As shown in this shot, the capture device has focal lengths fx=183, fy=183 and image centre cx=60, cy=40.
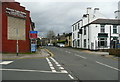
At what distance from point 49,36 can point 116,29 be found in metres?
97.2

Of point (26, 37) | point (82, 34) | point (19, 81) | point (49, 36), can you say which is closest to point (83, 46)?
point (82, 34)

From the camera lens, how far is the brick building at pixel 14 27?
24141mm

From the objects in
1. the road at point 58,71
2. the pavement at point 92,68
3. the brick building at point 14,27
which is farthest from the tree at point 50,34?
the road at point 58,71

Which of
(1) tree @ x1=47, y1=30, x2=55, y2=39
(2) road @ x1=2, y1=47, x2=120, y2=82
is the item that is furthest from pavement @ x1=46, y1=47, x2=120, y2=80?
(1) tree @ x1=47, y1=30, x2=55, y2=39

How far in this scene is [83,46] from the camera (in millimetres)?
49344

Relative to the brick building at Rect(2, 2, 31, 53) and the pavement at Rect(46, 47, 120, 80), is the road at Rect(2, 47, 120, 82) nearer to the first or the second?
the pavement at Rect(46, 47, 120, 80)

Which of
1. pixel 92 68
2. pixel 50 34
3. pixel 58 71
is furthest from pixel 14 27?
pixel 50 34

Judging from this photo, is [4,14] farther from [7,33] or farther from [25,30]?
[25,30]

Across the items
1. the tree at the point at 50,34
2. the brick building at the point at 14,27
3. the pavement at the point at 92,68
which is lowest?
the pavement at the point at 92,68

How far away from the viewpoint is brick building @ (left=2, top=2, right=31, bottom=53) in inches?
950

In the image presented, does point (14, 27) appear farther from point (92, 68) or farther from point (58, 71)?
point (58, 71)

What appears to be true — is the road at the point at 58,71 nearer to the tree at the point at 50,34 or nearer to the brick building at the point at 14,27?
the brick building at the point at 14,27

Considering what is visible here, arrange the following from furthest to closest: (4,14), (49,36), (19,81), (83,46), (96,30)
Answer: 1. (49,36)
2. (83,46)
3. (96,30)
4. (4,14)
5. (19,81)

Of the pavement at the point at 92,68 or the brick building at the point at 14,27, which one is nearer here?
the pavement at the point at 92,68
